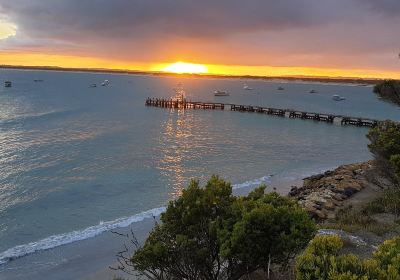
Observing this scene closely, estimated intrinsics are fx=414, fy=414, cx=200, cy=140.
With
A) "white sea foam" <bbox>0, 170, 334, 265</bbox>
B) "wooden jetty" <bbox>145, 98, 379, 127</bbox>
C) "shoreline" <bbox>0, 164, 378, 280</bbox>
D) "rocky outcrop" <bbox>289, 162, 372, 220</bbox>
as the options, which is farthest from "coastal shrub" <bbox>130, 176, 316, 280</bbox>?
"wooden jetty" <bbox>145, 98, 379, 127</bbox>

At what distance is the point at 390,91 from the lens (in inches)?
780

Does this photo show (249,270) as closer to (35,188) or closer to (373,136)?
(373,136)

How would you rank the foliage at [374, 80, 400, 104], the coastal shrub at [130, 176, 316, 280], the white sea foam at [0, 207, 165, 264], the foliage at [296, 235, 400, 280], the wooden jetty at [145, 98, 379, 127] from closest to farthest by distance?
the foliage at [296, 235, 400, 280]
the coastal shrub at [130, 176, 316, 280]
the white sea foam at [0, 207, 165, 264]
the foliage at [374, 80, 400, 104]
the wooden jetty at [145, 98, 379, 127]

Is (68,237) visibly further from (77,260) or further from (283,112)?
(283,112)

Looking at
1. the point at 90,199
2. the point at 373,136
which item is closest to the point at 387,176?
the point at 373,136

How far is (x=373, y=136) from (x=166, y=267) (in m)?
19.2

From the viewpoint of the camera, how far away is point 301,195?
2716cm

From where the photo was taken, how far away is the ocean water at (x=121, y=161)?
76.4 ft

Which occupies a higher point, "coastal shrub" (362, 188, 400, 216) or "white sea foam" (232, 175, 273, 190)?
"coastal shrub" (362, 188, 400, 216)

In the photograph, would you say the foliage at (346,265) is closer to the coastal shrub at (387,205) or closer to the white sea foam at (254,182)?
the coastal shrub at (387,205)

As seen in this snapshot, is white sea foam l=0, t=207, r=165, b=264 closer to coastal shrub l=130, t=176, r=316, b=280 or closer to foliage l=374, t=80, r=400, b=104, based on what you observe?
coastal shrub l=130, t=176, r=316, b=280

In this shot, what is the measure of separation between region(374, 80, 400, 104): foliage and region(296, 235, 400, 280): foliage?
556 inches

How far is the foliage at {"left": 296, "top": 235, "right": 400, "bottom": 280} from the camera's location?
5922mm

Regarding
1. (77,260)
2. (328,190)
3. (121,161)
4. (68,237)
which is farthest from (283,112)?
(77,260)
